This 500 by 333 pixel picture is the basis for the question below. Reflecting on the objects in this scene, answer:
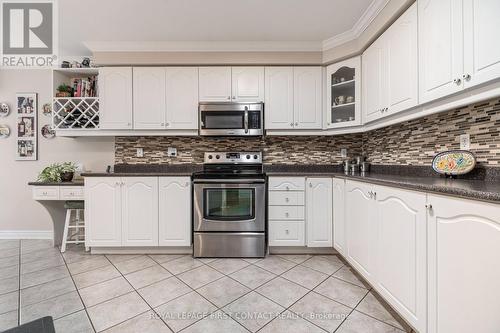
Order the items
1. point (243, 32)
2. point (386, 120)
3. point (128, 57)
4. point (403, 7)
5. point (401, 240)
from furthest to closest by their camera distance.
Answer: point (128, 57) < point (243, 32) < point (386, 120) < point (403, 7) < point (401, 240)

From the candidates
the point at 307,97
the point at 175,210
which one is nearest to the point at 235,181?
the point at 175,210

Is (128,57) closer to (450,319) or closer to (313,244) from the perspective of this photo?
(313,244)

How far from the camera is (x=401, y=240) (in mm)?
1353

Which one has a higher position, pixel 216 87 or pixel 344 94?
pixel 216 87

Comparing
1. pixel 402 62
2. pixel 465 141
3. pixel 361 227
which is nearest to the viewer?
pixel 465 141

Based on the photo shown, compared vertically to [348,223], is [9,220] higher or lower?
lower

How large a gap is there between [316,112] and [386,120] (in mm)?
829

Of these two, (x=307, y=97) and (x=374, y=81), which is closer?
(x=374, y=81)

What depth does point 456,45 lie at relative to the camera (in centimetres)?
126

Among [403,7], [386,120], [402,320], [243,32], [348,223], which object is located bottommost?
[402,320]

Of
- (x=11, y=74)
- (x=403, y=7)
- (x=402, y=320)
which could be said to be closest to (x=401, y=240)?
(x=402, y=320)

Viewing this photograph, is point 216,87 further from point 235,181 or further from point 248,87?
point 235,181

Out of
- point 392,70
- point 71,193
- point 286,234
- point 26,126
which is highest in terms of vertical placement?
point 392,70

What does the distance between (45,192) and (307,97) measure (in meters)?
3.15
